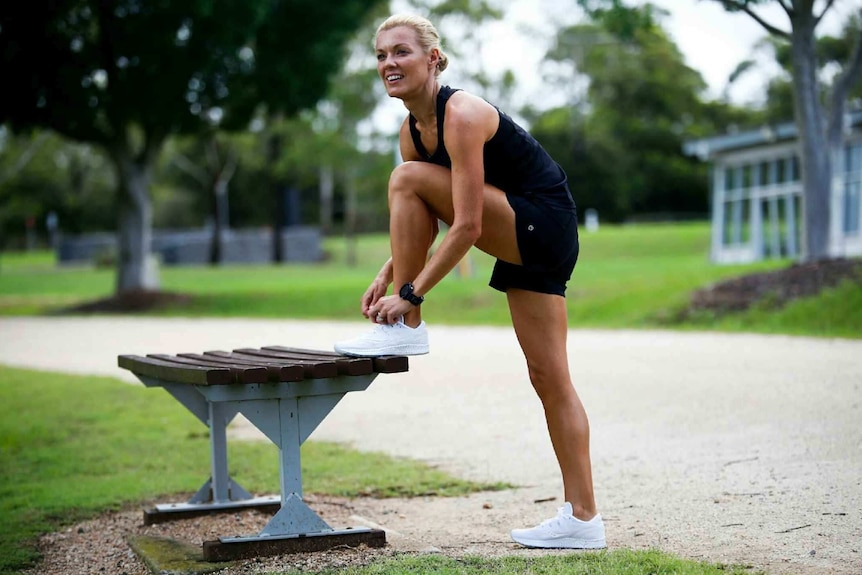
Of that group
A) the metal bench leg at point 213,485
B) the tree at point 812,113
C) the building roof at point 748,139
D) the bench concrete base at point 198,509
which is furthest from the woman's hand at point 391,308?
the building roof at point 748,139

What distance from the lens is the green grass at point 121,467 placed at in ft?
19.6

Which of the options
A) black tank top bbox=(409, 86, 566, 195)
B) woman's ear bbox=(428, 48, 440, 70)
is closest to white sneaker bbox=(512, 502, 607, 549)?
black tank top bbox=(409, 86, 566, 195)

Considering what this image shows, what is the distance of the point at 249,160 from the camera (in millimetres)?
61219

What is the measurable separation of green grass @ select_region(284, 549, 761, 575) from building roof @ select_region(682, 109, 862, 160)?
71.3 feet

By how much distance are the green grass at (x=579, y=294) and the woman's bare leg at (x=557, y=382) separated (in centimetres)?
885

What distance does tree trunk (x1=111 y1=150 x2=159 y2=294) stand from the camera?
81.6 feet

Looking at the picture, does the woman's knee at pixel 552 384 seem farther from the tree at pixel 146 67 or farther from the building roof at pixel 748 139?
the building roof at pixel 748 139

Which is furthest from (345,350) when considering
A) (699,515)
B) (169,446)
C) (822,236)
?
(822,236)

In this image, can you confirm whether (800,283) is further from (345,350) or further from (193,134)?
(193,134)

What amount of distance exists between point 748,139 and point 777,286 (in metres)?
13.0

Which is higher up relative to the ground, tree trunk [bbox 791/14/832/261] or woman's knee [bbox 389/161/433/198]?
tree trunk [bbox 791/14/832/261]

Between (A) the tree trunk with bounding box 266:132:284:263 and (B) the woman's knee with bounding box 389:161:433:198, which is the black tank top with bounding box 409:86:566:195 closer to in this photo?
(B) the woman's knee with bounding box 389:161:433:198

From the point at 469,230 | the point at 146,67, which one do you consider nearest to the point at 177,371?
the point at 469,230

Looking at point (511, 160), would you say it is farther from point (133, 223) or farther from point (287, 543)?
point (133, 223)
